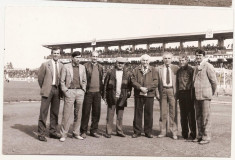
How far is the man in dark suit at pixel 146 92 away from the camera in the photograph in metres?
5.73

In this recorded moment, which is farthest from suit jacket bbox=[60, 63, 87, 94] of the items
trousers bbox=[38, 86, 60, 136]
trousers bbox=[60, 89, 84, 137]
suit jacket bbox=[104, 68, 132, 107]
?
suit jacket bbox=[104, 68, 132, 107]

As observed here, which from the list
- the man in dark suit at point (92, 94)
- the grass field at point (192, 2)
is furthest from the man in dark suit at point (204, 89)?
the man in dark suit at point (92, 94)

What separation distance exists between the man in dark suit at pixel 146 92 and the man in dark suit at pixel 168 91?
17 cm

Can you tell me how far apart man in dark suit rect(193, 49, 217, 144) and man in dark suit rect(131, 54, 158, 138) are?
0.84m

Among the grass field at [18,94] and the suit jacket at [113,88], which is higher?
the suit jacket at [113,88]

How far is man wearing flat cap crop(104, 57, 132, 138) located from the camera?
5.77 meters

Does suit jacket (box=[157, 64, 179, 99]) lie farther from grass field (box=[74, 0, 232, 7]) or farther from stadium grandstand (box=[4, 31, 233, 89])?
grass field (box=[74, 0, 232, 7])

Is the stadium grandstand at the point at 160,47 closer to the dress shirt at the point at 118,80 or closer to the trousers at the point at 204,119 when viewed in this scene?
the dress shirt at the point at 118,80

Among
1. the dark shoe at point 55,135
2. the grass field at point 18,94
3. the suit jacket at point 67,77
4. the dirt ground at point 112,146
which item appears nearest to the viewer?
the dirt ground at point 112,146

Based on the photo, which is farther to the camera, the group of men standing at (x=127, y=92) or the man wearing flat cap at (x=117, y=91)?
the man wearing flat cap at (x=117, y=91)

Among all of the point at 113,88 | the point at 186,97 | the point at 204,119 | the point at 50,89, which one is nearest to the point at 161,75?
the point at 186,97

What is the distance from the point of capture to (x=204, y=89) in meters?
5.51

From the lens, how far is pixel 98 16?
6.56 metres

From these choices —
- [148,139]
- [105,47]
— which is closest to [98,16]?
[105,47]
